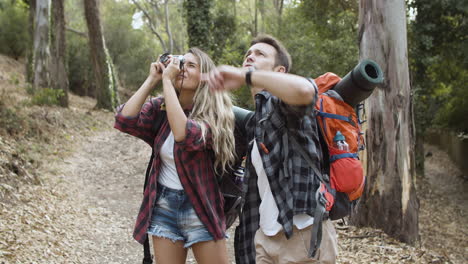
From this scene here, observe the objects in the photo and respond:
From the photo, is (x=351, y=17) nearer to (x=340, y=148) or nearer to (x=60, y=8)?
(x=60, y=8)

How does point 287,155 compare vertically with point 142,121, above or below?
below

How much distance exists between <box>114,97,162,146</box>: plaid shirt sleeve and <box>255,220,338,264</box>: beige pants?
1.08 metres

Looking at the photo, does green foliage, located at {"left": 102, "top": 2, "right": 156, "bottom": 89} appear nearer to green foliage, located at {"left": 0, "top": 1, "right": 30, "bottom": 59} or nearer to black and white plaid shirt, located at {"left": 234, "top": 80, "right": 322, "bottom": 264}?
green foliage, located at {"left": 0, "top": 1, "right": 30, "bottom": 59}

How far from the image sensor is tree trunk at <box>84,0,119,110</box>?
18984 mm

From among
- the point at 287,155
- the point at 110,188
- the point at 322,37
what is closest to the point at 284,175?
the point at 287,155

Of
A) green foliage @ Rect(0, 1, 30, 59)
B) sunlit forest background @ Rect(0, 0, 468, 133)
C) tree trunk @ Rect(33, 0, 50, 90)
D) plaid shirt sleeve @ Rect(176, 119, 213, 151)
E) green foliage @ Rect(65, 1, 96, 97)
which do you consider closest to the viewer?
plaid shirt sleeve @ Rect(176, 119, 213, 151)

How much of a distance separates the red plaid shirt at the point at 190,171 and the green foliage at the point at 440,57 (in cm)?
1049

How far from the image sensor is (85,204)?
757cm

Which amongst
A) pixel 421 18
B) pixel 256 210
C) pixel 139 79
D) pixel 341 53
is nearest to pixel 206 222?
pixel 256 210

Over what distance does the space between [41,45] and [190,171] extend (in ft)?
50.4

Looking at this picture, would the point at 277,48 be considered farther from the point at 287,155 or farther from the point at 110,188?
the point at 110,188

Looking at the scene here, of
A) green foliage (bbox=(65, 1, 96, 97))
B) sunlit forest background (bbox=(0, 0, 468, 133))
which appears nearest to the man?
sunlit forest background (bbox=(0, 0, 468, 133))

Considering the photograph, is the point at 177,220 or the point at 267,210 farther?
the point at 177,220

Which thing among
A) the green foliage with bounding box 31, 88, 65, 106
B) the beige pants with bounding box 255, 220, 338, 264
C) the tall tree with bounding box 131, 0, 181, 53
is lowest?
the beige pants with bounding box 255, 220, 338, 264
